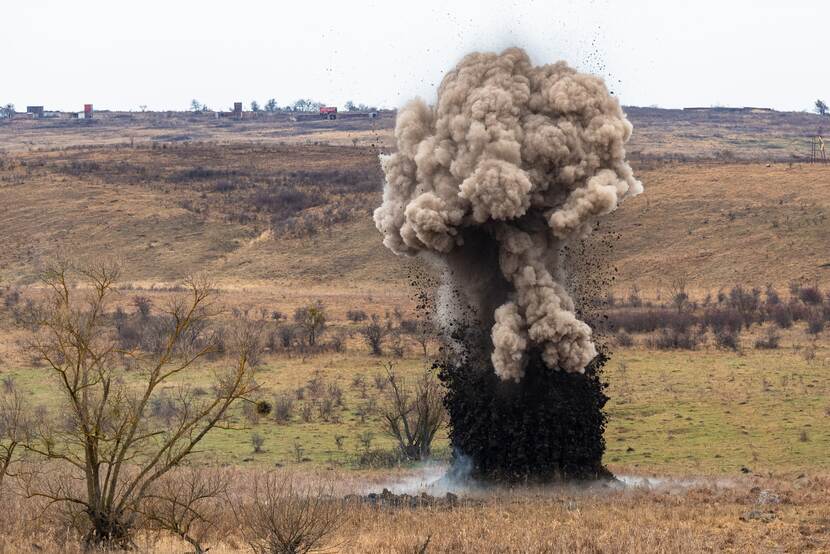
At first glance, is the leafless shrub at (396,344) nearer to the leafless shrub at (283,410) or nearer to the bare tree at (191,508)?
the leafless shrub at (283,410)

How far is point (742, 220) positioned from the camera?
78562 mm

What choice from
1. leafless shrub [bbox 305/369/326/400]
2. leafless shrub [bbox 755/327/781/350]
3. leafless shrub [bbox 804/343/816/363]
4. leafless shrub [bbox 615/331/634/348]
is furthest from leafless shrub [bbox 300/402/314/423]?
leafless shrub [bbox 755/327/781/350]

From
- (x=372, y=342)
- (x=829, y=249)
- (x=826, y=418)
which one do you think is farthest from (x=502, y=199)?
(x=829, y=249)

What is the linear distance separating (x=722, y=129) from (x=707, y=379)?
142 m

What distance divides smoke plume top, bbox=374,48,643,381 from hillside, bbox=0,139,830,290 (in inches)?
1651

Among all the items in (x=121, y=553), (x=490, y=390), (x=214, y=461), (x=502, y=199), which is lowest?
(x=214, y=461)

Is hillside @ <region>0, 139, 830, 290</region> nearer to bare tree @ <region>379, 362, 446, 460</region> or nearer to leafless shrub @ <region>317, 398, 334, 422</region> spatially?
leafless shrub @ <region>317, 398, 334, 422</region>

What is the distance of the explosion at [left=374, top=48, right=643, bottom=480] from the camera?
2420 cm

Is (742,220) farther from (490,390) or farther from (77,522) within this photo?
(77,522)

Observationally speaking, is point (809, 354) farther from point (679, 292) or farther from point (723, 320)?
point (679, 292)

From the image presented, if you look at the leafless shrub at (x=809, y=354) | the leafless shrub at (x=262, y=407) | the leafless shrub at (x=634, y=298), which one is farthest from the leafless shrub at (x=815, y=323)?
the leafless shrub at (x=262, y=407)

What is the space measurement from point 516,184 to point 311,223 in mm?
64267

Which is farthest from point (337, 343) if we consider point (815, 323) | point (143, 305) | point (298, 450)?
point (815, 323)

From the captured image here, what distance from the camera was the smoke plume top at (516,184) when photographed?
949 inches
